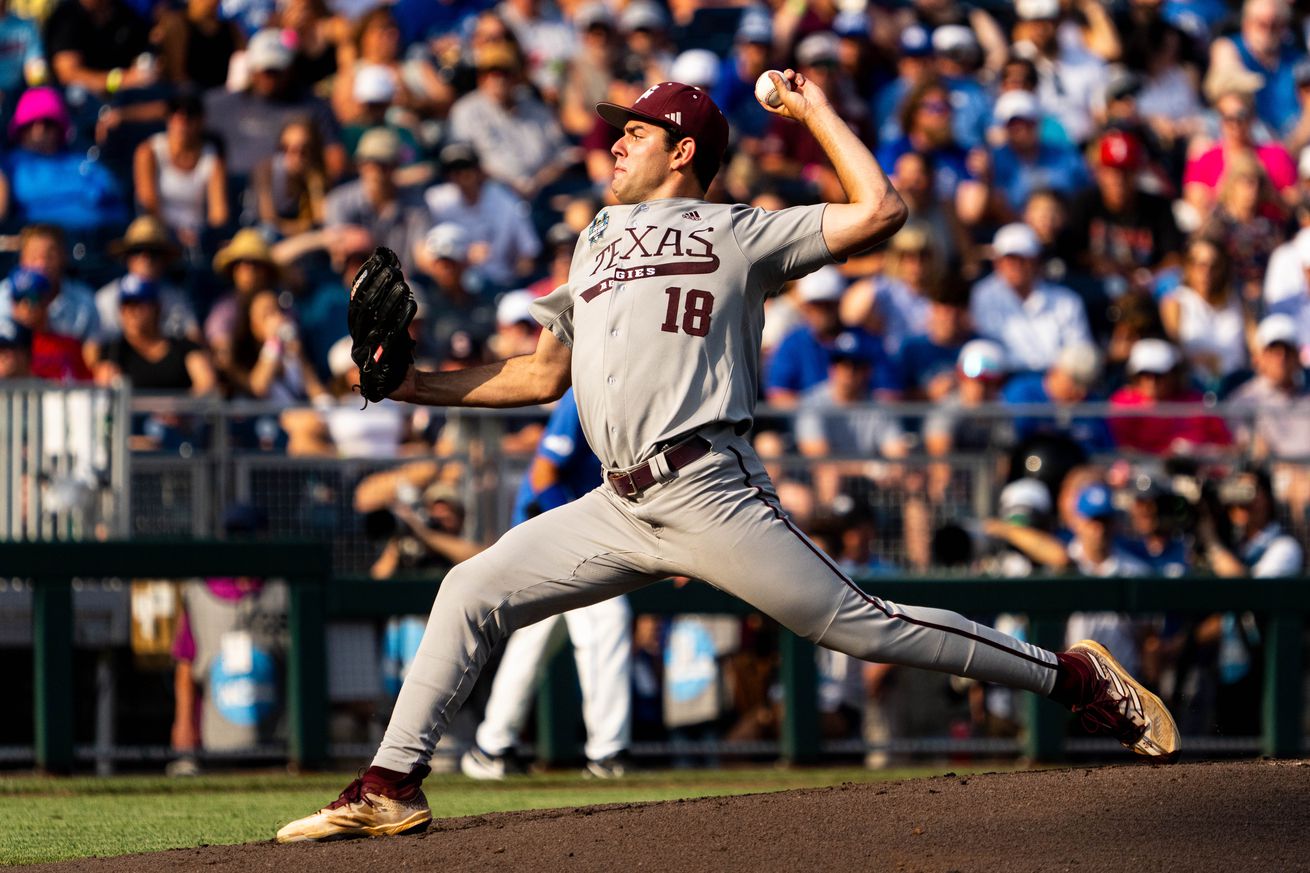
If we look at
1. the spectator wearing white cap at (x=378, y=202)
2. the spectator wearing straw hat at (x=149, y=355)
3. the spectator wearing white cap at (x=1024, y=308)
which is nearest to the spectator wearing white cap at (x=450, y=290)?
the spectator wearing white cap at (x=378, y=202)

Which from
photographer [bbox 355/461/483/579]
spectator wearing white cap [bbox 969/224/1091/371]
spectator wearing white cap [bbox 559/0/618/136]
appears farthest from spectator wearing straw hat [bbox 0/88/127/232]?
spectator wearing white cap [bbox 969/224/1091/371]

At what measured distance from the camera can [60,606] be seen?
28.1ft

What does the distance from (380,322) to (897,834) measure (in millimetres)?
1878

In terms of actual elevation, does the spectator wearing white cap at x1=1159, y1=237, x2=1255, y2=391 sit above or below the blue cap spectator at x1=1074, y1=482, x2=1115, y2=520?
above

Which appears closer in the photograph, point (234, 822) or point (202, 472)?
point (234, 822)

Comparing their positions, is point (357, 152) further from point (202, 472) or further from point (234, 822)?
point (234, 822)

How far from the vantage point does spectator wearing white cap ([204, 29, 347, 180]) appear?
12070 millimetres

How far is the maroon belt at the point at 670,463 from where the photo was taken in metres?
5.00

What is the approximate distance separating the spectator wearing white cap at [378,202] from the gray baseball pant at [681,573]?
6709 millimetres

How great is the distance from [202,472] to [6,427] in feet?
2.85

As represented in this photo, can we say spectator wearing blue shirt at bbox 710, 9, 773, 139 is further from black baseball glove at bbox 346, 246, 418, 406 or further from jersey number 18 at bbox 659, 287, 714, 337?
jersey number 18 at bbox 659, 287, 714, 337

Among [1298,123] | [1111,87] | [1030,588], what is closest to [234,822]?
[1030,588]

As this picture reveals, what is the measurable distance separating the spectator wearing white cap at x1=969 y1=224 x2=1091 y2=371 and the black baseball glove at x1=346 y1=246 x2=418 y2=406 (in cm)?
687

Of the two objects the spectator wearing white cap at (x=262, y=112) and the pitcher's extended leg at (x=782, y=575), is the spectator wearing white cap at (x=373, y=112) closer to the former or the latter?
the spectator wearing white cap at (x=262, y=112)
